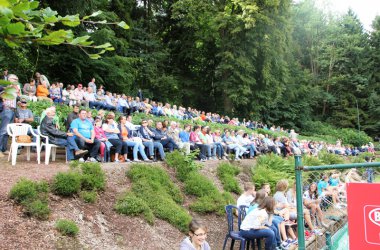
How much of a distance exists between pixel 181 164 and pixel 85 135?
8.52 ft

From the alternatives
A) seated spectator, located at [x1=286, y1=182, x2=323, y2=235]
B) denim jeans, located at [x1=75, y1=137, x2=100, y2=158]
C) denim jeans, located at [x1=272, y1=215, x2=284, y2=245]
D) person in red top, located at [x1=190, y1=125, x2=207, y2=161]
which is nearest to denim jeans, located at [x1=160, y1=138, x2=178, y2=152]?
person in red top, located at [x1=190, y1=125, x2=207, y2=161]

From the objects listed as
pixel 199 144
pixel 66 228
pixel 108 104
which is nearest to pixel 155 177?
pixel 66 228

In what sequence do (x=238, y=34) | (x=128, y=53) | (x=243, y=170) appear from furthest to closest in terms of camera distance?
(x=238, y=34) → (x=128, y=53) → (x=243, y=170)

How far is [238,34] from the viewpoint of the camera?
84.2 feet

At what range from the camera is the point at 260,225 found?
247 inches

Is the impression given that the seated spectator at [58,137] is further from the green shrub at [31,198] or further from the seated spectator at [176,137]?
the seated spectator at [176,137]

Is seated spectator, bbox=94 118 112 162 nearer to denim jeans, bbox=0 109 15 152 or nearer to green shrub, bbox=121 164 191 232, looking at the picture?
green shrub, bbox=121 164 191 232

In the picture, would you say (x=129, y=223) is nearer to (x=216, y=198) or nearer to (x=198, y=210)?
(x=198, y=210)

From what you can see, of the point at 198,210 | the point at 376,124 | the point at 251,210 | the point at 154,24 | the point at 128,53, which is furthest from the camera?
the point at 376,124

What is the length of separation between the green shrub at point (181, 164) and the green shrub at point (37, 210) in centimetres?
416

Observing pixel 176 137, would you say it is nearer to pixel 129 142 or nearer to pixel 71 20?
pixel 129 142

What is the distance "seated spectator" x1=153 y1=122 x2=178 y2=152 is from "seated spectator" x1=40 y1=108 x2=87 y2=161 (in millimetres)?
2962

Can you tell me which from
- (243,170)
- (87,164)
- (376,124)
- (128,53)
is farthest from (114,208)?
(376,124)

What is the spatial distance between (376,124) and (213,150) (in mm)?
35970
